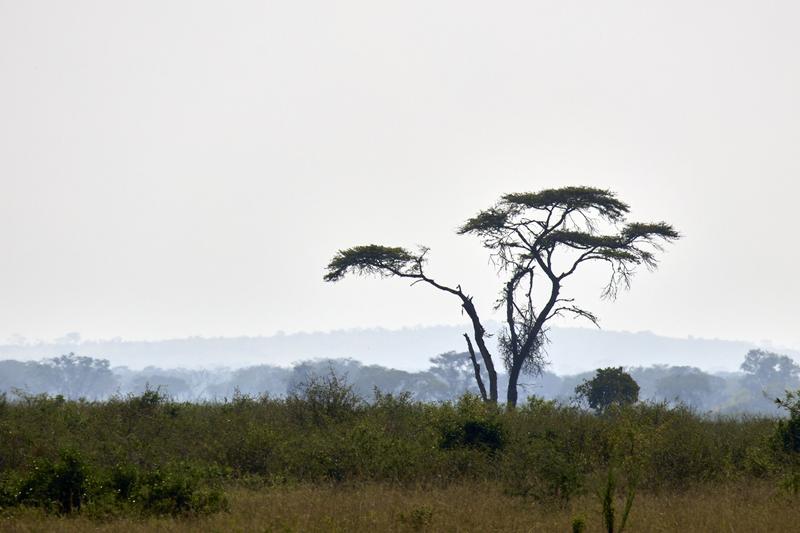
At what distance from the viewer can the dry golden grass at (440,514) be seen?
1235cm

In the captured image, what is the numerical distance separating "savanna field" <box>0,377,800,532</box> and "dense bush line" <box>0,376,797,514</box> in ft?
0.13

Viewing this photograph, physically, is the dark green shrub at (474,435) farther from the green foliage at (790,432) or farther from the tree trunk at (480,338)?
the tree trunk at (480,338)

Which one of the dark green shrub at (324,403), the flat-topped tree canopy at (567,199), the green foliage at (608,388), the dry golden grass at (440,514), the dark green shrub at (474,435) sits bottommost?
the dry golden grass at (440,514)

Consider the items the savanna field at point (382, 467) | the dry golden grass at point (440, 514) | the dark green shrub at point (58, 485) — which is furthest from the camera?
the dark green shrub at point (58, 485)

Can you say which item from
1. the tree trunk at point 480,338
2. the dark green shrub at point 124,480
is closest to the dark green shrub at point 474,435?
the dark green shrub at point 124,480

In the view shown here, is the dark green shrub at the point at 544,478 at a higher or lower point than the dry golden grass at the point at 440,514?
higher

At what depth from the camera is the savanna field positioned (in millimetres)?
12992

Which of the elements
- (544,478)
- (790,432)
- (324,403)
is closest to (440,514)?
(544,478)

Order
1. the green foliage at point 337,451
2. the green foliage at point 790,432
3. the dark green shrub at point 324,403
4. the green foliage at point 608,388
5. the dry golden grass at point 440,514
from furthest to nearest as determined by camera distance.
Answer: the green foliage at point 608,388 < the dark green shrub at point 324,403 < the green foliage at point 790,432 < the green foliage at point 337,451 < the dry golden grass at point 440,514

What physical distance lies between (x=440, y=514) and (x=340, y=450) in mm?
5122

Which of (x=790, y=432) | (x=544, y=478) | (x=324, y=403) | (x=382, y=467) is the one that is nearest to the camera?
(x=544, y=478)

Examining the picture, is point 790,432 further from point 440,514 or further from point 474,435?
point 440,514

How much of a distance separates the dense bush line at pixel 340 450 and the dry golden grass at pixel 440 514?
0.62 metres

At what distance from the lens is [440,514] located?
524 inches
